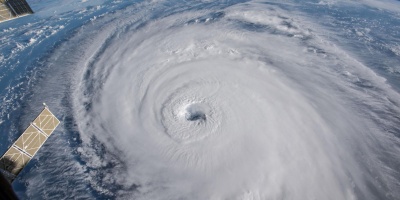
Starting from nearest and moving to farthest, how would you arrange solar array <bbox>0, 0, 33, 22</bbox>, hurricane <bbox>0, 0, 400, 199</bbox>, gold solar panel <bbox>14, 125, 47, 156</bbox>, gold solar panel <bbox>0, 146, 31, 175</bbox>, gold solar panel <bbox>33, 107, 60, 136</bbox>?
gold solar panel <bbox>0, 146, 31, 175</bbox> → gold solar panel <bbox>14, 125, 47, 156</bbox> → gold solar panel <bbox>33, 107, 60, 136</bbox> → solar array <bbox>0, 0, 33, 22</bbox> → hurricane <bbox>0, 0, 400, 199</bbox>

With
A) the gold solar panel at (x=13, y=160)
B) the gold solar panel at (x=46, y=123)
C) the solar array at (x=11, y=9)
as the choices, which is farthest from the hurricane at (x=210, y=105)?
the solar array at (x=11, y=9)

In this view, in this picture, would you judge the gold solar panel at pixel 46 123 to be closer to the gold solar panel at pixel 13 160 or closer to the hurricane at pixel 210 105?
the gold solar panel at pixel 13 160

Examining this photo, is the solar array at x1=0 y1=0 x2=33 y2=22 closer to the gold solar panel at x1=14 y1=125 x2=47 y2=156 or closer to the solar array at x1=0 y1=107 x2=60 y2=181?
the solar array at x1=0 y1=107 x2=60 y2=181

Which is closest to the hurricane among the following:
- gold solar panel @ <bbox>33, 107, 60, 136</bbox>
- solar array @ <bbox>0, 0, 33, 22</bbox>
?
gold solar panel @ <bbox>33, 107, 60, 136</bbox>

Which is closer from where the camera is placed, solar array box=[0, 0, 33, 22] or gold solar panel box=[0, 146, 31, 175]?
gold solar panel box=[0, 146, 31, 175]

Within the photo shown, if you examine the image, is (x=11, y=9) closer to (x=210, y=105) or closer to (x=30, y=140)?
Answer: (x=30, y=140)
